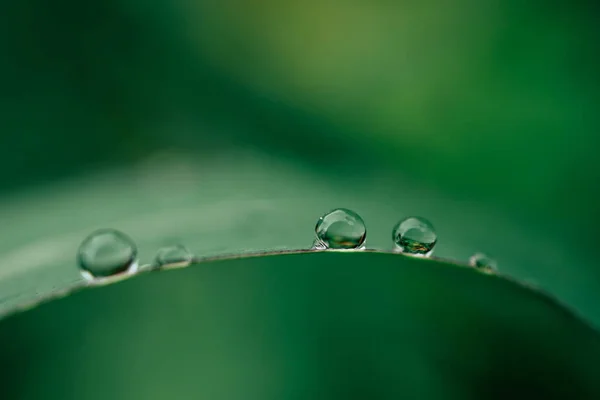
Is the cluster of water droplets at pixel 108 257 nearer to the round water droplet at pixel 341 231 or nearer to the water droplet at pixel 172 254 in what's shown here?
the water droplet at pixel 172 254

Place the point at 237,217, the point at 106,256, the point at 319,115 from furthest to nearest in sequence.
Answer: the point at 319,115, the point at 237,217, the point at 106,256

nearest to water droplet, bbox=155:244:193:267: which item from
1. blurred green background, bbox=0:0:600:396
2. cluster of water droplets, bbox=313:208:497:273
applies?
cluster of water droplets, bbox=313:208:497:273

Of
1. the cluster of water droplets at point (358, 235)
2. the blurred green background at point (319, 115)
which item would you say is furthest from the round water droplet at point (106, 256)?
the blurred green background at point (319, 115)

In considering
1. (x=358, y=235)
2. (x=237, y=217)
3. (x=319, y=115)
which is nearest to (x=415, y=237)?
(x=358, y=235)

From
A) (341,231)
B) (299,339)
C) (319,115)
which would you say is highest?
(319,115)

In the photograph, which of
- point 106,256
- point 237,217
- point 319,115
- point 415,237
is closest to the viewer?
point 106,256

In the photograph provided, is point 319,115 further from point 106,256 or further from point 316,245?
point 106,256

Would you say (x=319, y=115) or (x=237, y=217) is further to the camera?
(x=319, y=115)

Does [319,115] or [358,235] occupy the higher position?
[319,115]
